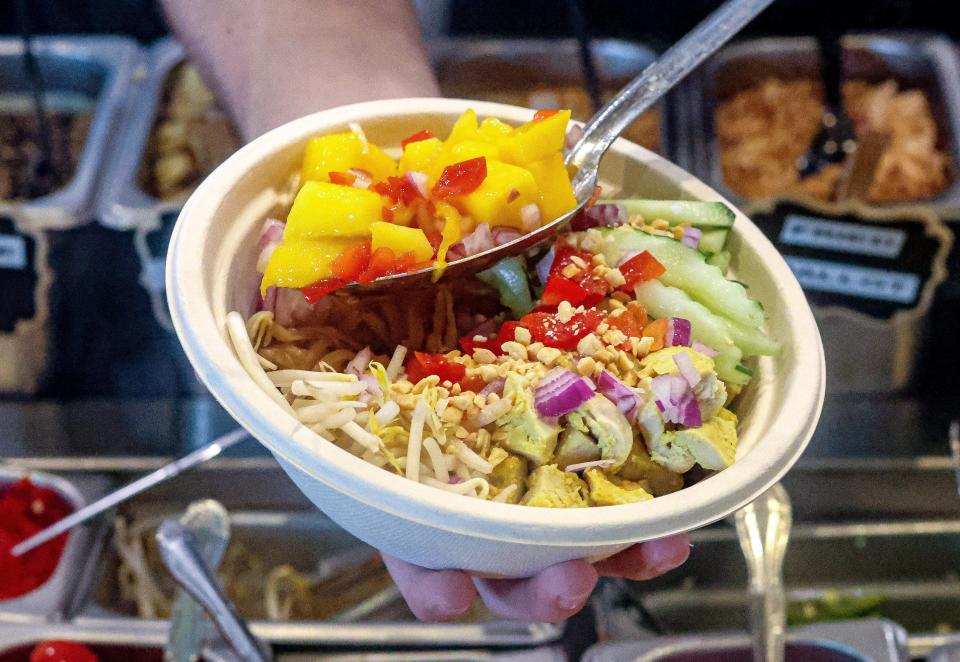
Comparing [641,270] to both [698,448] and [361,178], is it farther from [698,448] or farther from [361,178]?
[361,178]

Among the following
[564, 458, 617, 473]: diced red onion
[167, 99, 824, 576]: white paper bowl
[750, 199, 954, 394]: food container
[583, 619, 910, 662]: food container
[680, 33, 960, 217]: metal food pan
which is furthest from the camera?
[680, 33, 960, 217]: metal food pan

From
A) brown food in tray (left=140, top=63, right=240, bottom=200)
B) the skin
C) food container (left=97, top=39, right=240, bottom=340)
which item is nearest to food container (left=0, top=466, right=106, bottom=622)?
food container (left=97, top=39, right=240, bottom=340)

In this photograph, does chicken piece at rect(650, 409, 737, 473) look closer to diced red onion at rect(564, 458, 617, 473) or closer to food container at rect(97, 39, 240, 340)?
diced red onion at rect(564, 458, 617, 473)

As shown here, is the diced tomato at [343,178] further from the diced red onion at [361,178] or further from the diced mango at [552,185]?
the diced mango at [552,185]

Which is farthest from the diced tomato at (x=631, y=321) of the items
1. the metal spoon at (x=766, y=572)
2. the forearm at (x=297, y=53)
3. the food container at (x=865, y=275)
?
the food container at (x=865, y=275)

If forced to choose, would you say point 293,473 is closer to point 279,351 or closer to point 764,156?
point 279,351
